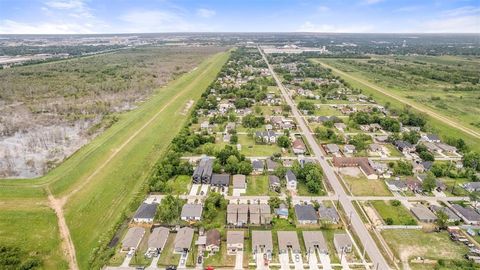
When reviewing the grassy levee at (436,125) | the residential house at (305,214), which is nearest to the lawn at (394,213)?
the residential house at (305,214)

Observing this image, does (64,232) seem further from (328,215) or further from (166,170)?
(328,215)

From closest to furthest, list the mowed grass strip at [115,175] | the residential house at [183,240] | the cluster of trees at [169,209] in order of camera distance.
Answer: the residential house at [183,240]
the mowed grass strip at [115,175]
the cluster of trees at [169,209]

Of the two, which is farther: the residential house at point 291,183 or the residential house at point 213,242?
the residential house at point 291,183

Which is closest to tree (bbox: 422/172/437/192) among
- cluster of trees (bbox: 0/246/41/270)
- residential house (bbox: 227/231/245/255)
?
residential house (bbox: 227/231/245/255)

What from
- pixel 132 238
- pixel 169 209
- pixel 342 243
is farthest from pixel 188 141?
pixel 342 243

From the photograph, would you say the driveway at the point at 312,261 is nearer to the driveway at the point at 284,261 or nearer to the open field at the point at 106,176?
the driveway at the point at 284,261

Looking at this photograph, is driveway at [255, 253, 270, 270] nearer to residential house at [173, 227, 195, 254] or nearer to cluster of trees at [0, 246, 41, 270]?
residential house at [173, 227, 195, 254]
